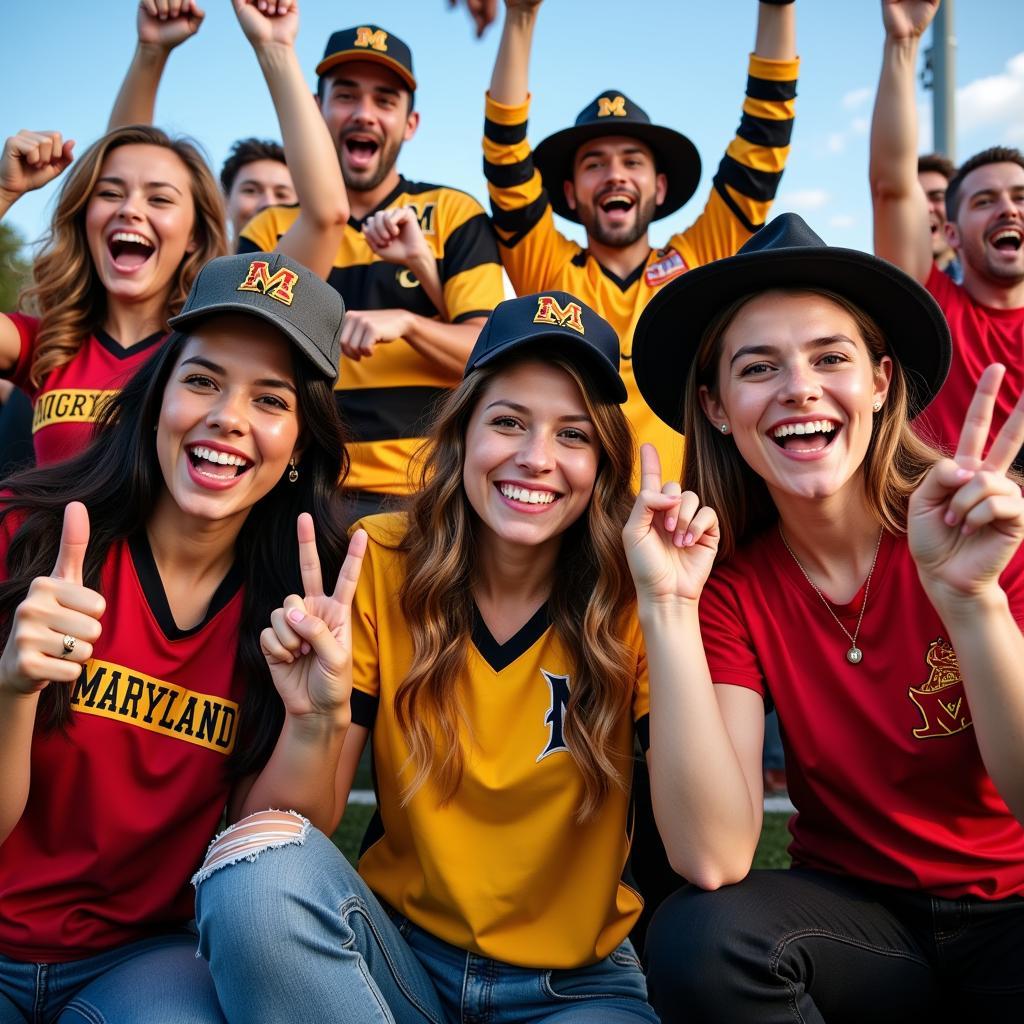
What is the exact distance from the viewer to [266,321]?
2.68m

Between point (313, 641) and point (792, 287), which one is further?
point (792, 287)

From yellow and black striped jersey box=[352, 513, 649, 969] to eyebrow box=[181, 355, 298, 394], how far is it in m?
0.68

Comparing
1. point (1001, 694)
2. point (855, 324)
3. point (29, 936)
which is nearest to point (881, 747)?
point (1001, 694)

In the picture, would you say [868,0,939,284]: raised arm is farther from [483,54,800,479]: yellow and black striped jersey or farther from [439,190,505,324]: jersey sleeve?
[439,190,505,324]: jersey sleeve

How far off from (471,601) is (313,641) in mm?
505

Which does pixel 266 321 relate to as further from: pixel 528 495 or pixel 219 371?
pixel 528 495

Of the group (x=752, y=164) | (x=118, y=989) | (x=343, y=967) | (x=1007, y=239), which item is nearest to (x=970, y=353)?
(x=1007, y=239)

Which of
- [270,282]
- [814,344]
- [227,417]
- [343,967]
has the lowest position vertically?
[343,967]

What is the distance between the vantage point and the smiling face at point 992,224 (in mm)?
4668

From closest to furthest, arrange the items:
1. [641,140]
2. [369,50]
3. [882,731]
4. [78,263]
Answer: [882,731] < [78,263] < [369,50] < [641,140]

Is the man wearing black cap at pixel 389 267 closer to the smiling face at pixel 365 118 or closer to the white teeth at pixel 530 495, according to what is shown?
the smiling face at pixel 365 118

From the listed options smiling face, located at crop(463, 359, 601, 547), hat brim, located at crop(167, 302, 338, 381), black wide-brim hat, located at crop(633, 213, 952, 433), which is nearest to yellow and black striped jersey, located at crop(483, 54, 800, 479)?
black wide-brim hat, located at crop(633, 213, 952, 433)

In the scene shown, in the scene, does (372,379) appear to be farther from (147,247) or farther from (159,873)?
(159,873)

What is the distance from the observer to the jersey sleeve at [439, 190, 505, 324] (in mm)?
4141
